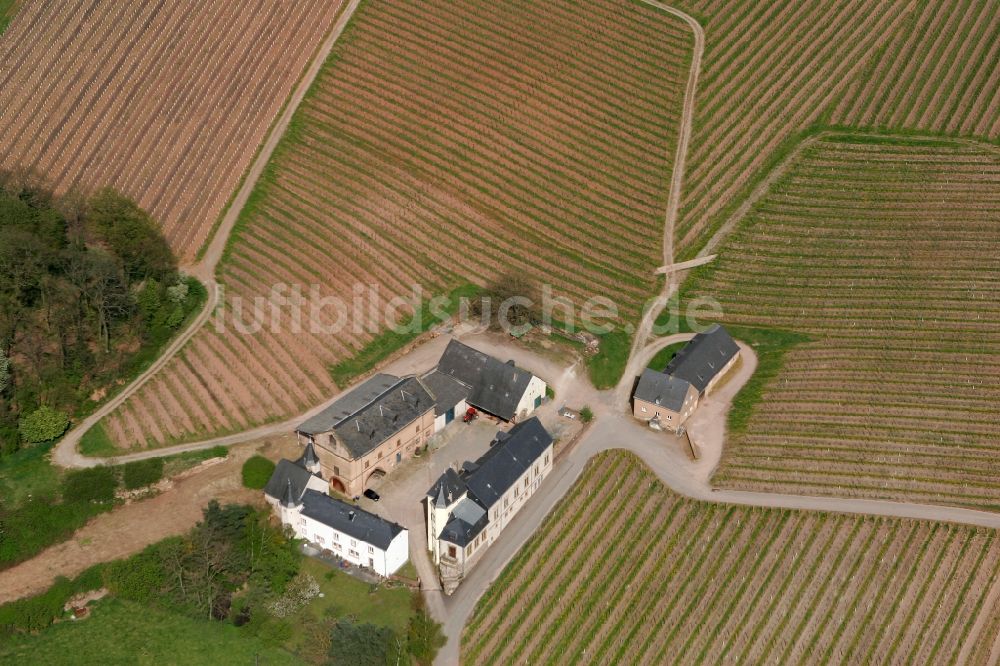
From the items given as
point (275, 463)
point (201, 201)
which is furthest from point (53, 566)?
point (201, 201)

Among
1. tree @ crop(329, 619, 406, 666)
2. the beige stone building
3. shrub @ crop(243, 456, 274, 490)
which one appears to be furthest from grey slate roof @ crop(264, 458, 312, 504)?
tree @ crop(329, 619, 406, 666)

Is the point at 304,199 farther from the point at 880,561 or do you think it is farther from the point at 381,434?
the point at 880,561

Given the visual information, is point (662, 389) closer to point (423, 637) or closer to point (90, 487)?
point (423, 637)

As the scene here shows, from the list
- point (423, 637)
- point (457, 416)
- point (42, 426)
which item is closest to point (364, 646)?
point (423, 637)

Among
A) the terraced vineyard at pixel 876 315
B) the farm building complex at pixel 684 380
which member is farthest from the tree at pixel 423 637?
the farm building complex at pixel 684 380

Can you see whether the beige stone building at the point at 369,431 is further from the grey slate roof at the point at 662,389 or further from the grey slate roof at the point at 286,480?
the grey slate roof at the point at 662,389

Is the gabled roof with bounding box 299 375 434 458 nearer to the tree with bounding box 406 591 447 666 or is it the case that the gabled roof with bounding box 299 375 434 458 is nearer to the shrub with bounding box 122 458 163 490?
the shrub with bounding box 122 458 163 490
